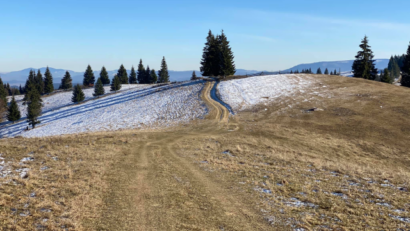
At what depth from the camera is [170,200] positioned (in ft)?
34.0

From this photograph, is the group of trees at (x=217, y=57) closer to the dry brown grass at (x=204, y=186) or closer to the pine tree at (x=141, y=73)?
the dry brown grass at (x=204, y=186)

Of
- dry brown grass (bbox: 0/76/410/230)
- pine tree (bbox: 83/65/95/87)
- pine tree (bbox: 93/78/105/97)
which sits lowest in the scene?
dry brown grass (bbox: 0/76/410/230)

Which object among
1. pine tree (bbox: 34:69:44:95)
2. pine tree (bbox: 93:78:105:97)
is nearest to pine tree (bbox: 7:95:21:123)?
pine tree (bbox: 93:78:105:97)

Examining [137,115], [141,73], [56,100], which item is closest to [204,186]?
[137,115]

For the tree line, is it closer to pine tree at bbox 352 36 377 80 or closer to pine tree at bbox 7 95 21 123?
pine tree at bbox 7 95 21 123

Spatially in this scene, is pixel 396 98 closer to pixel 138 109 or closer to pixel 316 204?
pixel 316 204

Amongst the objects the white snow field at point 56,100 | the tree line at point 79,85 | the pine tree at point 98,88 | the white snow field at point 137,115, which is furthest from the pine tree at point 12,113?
the pine tree at point 98,88

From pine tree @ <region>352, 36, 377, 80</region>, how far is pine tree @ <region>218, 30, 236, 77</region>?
33963mm

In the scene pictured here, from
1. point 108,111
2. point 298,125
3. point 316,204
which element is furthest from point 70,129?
point 316,204

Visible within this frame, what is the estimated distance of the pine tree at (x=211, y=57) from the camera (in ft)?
221

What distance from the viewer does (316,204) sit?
33.1 ft

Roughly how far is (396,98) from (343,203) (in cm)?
4742

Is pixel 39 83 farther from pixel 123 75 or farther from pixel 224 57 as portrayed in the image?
pixel 224 57

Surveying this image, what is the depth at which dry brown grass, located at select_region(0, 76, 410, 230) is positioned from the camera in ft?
28.2
